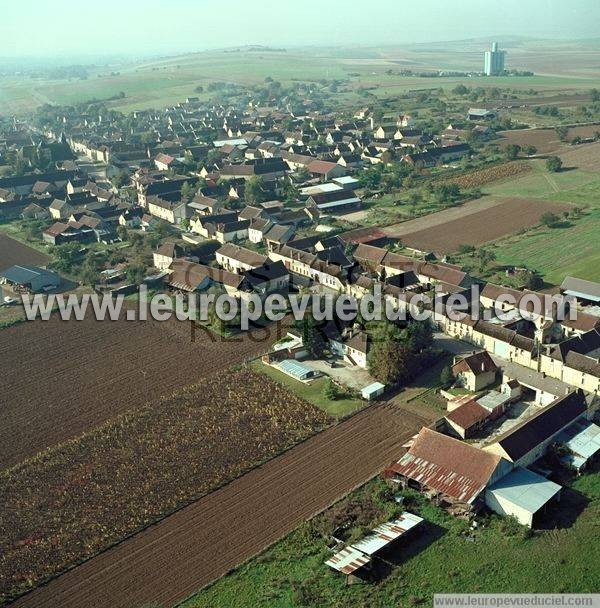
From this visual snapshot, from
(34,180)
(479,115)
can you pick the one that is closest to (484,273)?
(34,180)

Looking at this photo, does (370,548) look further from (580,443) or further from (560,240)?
(560,240)

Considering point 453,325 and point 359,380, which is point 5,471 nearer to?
point 359,380

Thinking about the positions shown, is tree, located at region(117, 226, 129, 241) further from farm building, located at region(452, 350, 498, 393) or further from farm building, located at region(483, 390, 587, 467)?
farm building, located at region(483, 390, 587, 467)

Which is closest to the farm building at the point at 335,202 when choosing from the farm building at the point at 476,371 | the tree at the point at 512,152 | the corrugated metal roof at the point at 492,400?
the tree at the point at 512,152

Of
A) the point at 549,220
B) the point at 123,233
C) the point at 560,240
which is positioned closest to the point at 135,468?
the point at 123,233

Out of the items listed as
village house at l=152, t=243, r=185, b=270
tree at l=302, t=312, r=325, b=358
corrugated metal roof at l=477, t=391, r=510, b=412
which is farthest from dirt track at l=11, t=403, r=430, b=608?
village house at l=152, t=243, r=185, b=270

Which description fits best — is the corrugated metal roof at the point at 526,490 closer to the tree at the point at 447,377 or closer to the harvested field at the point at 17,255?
the tree at the point at 447,377
